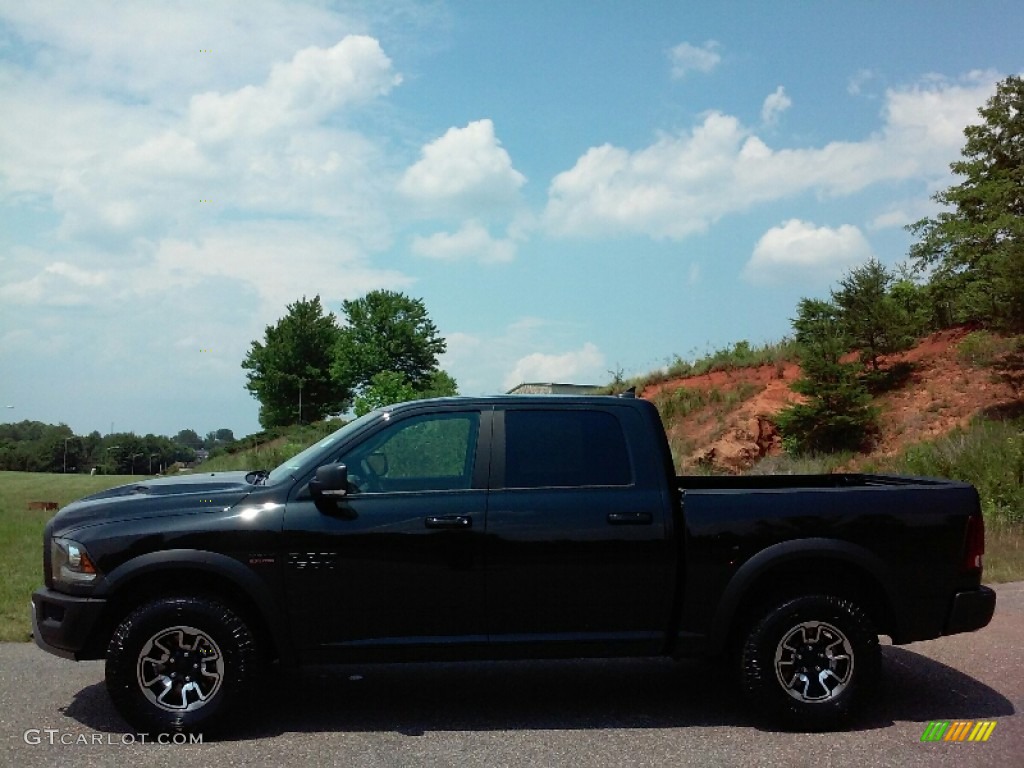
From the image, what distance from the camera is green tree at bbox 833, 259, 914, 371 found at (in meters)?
28.4

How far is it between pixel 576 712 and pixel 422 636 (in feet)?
3.77

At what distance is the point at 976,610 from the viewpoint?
5.80 metres

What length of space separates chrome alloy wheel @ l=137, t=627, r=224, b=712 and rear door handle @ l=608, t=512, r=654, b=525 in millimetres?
2382

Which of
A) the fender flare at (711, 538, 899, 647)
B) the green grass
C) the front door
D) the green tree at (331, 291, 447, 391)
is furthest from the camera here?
the green tree at (331, 291, 447, 391)

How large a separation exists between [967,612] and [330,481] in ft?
12.8

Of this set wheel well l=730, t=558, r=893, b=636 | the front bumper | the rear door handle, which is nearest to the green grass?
the front bumper

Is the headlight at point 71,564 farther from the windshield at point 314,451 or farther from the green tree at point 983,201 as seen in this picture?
the green tree at point 983,201

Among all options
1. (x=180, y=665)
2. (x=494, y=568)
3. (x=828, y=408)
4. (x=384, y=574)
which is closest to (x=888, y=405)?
(x=828, y=408)

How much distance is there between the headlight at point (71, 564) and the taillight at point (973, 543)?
5.17 meters

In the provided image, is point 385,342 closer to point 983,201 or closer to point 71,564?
point 983,201

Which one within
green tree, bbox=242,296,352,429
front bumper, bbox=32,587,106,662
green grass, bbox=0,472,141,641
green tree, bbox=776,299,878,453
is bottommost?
green grass, bbox=0,472,141,641

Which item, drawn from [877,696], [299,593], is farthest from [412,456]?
[877,696]

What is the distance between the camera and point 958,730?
554 centimetres

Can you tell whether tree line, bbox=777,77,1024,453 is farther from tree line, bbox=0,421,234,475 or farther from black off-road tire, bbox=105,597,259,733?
tree line, bbox=0,421,234,475
